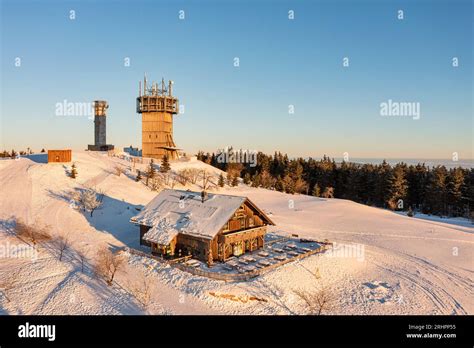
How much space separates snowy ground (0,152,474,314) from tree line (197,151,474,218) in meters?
18.9

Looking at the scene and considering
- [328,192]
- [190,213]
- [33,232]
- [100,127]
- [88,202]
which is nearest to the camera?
[190,213]

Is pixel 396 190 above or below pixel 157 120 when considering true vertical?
below

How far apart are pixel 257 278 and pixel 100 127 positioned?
77.2 metres

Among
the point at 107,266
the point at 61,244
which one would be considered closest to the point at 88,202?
the point at 61,244

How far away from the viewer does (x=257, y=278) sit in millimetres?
24062

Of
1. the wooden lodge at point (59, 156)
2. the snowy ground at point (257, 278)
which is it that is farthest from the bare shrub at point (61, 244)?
the wooden lodge at point (59, 156)

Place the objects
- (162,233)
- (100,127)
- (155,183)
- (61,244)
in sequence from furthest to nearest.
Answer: (100,127) < (155,183) < (61,244) < (162,233)

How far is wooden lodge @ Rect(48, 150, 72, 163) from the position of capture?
192 ft

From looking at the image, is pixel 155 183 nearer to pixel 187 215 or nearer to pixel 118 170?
pixel 118 170

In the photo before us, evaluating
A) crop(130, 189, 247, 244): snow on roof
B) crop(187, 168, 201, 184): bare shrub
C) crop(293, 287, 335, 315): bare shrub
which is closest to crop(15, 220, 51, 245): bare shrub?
crop(130, 189, 247, 244): snow on roof

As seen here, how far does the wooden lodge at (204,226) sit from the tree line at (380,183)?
43777 millimetres

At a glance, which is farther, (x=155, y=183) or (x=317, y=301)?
(x=155, y=183)
